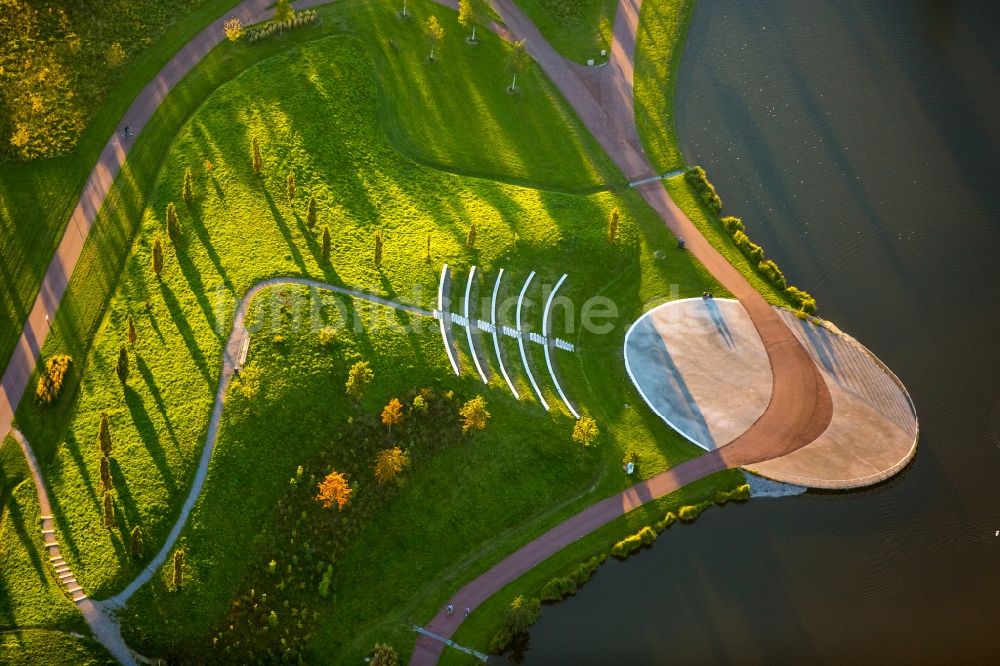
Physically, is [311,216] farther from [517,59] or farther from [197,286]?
[517,59]

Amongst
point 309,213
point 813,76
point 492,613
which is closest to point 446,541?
point 492,613

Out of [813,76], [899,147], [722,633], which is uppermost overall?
[813,76]

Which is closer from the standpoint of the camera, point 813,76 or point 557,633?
point 557,633

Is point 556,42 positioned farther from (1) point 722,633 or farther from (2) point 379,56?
(1) point 722,633

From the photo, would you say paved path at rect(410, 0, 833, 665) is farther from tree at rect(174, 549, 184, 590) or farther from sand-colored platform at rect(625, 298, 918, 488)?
tree at rect(174, 549, 184, 590)

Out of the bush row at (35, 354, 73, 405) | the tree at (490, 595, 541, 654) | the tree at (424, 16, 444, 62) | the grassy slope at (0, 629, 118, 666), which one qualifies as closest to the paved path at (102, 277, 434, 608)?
the grassy slope at (0, 629, 118, 666)

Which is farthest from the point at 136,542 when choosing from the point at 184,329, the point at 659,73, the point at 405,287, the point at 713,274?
the point at 659,73

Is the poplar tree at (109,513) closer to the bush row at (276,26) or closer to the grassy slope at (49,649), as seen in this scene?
the grassy slope at (49,649)

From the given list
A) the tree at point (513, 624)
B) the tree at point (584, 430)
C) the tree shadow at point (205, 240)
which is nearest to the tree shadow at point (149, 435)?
the tree shadow at point (205, 240)
